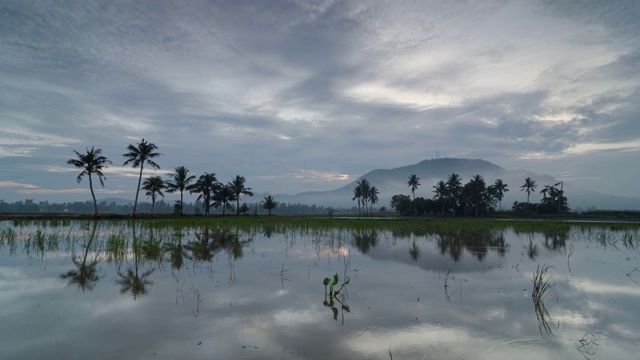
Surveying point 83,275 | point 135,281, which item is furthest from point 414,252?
point 83,275

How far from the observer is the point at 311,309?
22.8 ft

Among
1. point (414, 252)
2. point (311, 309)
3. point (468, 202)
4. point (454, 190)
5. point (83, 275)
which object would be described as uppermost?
point (454, 190)

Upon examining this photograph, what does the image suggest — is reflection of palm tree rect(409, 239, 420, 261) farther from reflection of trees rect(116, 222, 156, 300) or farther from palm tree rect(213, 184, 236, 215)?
palm tree rect(213, 184, 236, 215)

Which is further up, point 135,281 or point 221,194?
point 221,194

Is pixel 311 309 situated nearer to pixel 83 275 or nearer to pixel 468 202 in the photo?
pixel 83 275

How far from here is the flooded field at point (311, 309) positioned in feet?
16.5

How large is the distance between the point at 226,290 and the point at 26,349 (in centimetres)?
402

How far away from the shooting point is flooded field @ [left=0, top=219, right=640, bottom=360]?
16.5 feet

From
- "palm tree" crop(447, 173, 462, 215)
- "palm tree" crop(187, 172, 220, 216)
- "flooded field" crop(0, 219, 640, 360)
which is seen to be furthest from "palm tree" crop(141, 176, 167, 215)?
"palm tree" crop(447, 173, 462, 215)

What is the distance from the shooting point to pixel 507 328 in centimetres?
594

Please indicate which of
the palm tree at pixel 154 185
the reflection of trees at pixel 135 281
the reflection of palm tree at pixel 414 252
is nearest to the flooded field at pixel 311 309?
the reflection of trees at pixel 135 281

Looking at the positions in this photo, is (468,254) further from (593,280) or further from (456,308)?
(456,308)

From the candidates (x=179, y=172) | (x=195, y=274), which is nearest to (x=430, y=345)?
(x=195, y=274)

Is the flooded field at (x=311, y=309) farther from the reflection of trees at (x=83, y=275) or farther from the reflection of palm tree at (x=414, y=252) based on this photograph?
the reflection of palm tree at (x=414, y=252)
